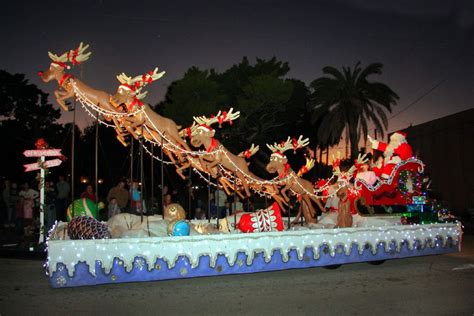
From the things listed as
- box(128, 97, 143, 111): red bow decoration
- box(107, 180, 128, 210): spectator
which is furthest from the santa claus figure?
box(107, 180, 128, 210): spectator

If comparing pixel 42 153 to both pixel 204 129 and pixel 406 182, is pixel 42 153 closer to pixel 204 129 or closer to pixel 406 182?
pixel 204 129

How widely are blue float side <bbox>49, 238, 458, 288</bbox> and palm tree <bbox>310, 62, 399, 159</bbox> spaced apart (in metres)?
18.2

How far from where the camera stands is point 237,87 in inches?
1076

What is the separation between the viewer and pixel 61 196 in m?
14.3

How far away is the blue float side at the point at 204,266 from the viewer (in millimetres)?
6422

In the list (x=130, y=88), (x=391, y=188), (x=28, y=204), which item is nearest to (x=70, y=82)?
(x=130, y=88)

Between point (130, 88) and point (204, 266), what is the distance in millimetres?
3583

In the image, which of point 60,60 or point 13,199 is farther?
point 13,199

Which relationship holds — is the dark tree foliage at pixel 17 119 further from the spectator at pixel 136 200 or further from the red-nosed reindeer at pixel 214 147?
the red-nosed reindeer at pixel 214 147

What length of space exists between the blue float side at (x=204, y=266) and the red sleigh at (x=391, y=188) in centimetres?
317

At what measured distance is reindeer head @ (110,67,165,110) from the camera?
8320mm

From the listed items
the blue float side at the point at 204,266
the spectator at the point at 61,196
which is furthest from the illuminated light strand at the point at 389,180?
the spectator at the point at 61,196

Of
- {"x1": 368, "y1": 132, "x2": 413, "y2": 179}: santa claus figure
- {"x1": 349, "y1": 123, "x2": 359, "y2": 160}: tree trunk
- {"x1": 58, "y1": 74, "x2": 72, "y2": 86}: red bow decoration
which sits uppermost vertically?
{"x1": 349, "y1": 123, "x2": 359, "y2": 160}: tree trunk

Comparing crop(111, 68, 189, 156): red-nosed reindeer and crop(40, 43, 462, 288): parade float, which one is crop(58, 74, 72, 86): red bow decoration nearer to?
crop(40, 43, 462, 288): parade float
